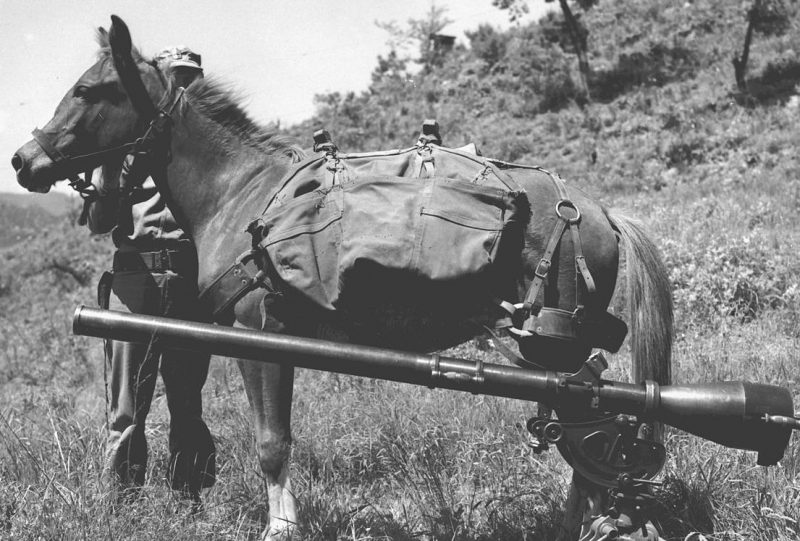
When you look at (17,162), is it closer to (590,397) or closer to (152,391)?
(152,391)

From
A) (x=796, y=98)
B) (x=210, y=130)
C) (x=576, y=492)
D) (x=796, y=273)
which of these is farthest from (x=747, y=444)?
(x=796, y=98)

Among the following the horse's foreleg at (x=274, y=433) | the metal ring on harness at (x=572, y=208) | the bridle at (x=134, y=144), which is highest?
the bridle at (x=134, y=144)

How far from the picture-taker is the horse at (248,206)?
2.78m

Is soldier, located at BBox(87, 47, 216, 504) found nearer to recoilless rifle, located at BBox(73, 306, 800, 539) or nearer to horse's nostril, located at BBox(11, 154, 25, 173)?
horse's nostril, located at BBox(11, 154, 25, 173)

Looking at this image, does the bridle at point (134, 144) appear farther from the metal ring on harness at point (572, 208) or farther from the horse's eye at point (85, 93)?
the metal ring on harness at point (572, 208)

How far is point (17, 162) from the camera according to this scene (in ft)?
10.8

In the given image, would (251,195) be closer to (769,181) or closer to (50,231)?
(769,181)

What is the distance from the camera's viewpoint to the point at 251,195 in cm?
332

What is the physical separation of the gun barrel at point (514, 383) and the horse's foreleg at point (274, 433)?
1.69ft

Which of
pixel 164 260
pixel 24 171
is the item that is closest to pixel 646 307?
pixel 164 260

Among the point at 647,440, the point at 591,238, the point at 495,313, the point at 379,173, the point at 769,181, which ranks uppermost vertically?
the point at 379,173

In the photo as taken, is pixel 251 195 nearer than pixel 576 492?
No

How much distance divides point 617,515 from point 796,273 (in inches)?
178

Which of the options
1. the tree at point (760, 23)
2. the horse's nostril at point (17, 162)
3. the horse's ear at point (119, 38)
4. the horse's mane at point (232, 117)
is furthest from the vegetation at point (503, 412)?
the horse's ear at point (119, 38)
